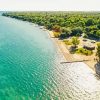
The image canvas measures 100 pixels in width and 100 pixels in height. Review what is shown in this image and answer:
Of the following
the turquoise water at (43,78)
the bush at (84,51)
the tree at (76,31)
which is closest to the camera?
the turquoise water at (43,78)

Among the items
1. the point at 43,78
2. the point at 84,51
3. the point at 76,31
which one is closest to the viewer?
the point at 43,78

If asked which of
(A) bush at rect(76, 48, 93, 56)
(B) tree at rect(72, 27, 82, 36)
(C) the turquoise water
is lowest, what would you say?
(C) the turquoise water

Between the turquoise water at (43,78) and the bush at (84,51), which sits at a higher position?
the bush at (84,51)

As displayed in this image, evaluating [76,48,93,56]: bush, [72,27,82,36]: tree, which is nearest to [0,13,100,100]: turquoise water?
[76,48,93,56]: bush

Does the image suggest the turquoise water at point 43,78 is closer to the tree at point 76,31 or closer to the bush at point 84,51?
the bush at point 84,51

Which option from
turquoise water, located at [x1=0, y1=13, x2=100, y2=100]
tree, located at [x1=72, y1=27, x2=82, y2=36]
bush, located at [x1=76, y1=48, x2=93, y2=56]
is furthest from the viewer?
tree, located at [x1=72, y1=27, x2=82, y2=36]

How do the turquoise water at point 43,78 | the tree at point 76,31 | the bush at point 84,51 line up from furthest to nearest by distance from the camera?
the tree at point 76,31 → the bush at point 84,51 → the turquoise water at point 43,78

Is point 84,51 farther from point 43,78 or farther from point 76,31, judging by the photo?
point 76,31

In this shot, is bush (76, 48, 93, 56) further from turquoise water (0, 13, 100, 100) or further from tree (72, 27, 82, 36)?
tree (72, 27, 82, 36)

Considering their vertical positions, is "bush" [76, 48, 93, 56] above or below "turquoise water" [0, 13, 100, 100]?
above

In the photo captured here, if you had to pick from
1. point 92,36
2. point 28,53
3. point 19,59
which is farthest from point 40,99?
point 92,36

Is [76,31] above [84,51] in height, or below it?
above

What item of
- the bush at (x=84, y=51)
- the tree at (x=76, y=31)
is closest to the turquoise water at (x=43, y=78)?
the bush at (x=84, y=51)

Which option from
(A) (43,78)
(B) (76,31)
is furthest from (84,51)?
(B) (76,31)
